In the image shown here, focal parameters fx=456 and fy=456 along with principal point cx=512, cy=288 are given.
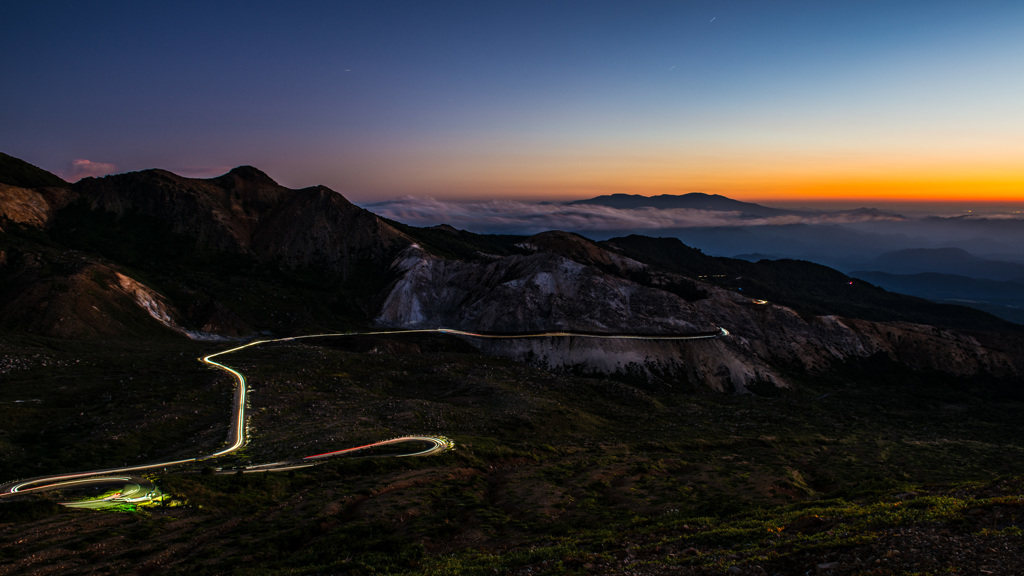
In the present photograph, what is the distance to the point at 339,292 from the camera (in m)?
158

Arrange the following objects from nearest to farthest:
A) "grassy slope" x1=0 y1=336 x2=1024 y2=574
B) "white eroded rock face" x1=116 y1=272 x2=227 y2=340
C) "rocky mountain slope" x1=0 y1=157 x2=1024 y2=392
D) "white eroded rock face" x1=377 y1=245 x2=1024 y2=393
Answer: "grassy slope" x1=0 y1=336 x2=1024 y2=574, "white eroded rock face" x1=116 y1=272 x2=227 y2=340, "rocky mountain slope" x1=0 y1=157 x2=1024 y2=392, "white eroded rock face" x1=377 y1=245 x2=1024 y2=393

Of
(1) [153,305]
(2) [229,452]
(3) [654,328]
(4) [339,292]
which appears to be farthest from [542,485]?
(4) [339,292]

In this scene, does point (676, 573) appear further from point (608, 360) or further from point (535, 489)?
point (608, 360)

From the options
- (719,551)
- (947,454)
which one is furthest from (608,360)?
(719,551)

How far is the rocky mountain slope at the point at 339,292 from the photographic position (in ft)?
370

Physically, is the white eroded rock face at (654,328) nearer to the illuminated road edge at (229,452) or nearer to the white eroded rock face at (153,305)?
the white eroded rock face at (153,305)

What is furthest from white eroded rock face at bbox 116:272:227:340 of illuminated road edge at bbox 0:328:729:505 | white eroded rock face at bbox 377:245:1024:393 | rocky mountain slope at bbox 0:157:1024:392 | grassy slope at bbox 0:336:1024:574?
white eroded rock face at bbox 377:245:1024:393

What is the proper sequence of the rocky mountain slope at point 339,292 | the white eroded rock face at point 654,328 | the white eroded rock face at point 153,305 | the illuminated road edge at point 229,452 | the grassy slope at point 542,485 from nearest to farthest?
1. the grassy slope at point 542,485
2. the illuminated road edge at point 229,452
3. the white eroded rock face at point 153,305
4. the rocky mountain slope at point 339,292
5. the white eroded rock face at point 654,328

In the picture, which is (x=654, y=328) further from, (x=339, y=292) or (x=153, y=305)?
(x=153, y=305)

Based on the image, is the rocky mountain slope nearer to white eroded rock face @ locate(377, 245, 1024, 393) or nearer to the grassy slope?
white eroded rock face @ locate(377, 245, 1024, 393)

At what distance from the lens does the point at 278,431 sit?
54.7 metres

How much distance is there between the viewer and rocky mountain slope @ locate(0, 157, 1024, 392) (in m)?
113

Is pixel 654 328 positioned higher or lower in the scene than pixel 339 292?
lower

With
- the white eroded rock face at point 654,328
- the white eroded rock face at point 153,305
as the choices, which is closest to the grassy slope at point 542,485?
the white eroded rock face at point 654,328
